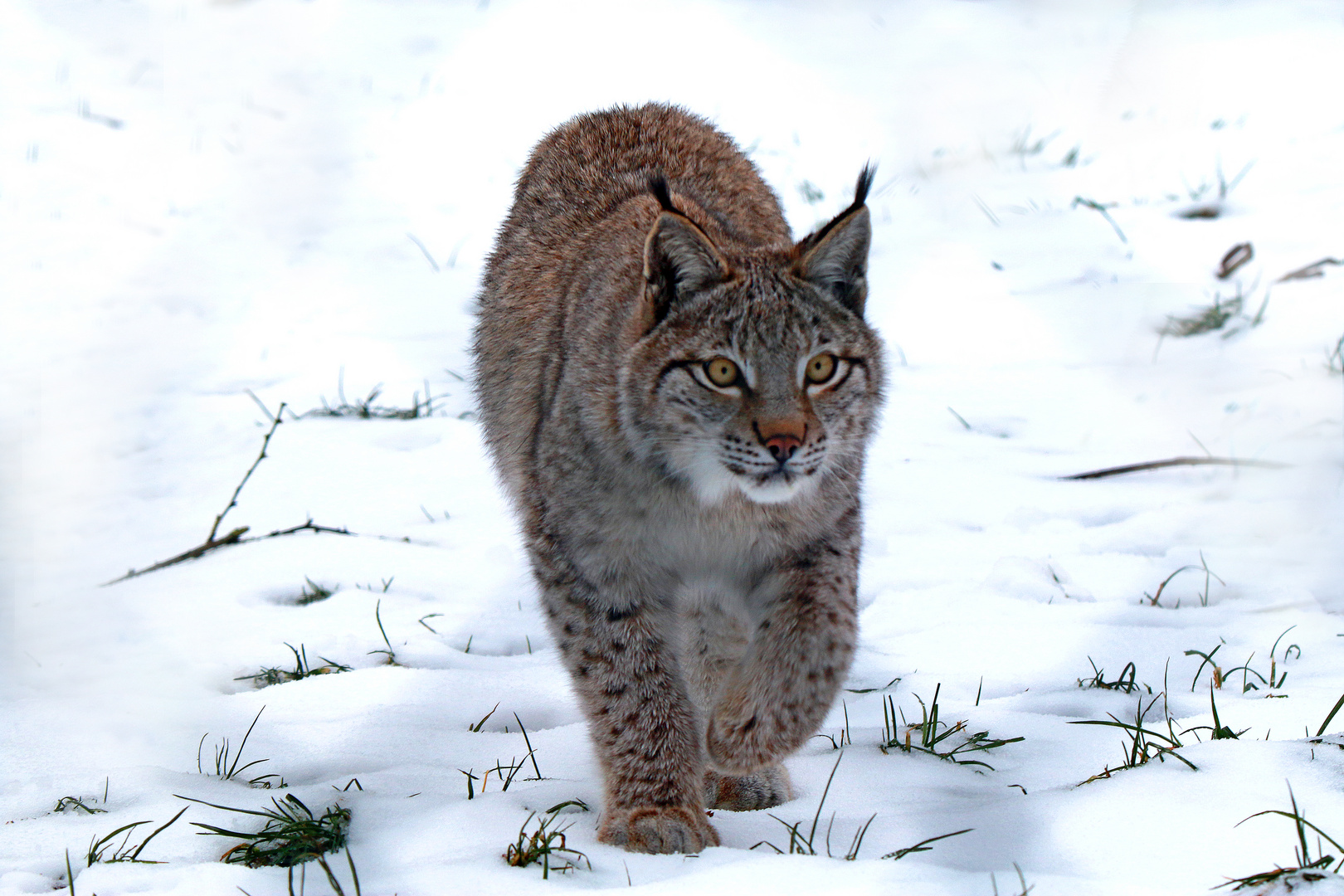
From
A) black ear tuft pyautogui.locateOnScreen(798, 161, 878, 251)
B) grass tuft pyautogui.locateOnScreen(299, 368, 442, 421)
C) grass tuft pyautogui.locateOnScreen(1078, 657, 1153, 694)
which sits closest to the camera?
black ear tuft pyautogui.locateOnScreen(798, 161, 878, 251)

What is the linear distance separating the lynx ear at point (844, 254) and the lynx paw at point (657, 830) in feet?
3.80

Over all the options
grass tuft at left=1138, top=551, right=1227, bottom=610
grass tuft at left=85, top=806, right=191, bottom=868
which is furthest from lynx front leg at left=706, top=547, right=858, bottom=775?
grass tuft at left=1138, top=551, right=1227, bottom=610

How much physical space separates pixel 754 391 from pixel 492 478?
201cm

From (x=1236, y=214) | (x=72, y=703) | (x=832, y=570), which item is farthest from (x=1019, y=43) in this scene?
(x=72, y=703)

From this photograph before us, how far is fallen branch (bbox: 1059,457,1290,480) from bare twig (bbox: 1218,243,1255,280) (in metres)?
1.61

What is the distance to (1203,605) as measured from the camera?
3193 mm

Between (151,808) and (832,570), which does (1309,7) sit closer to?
(832,570)

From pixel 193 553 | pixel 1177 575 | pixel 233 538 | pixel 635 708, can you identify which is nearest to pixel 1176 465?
pixel 1177 575

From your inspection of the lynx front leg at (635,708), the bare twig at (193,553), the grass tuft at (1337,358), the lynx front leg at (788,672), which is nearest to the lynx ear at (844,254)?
the lynx front leg at (788,672)

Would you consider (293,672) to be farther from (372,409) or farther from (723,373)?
(372,409)

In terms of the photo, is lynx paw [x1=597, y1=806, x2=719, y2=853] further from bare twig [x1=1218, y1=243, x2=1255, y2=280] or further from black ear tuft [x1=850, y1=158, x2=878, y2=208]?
bare twig [x1=1218, y1=243, x2=1255, y2=280]

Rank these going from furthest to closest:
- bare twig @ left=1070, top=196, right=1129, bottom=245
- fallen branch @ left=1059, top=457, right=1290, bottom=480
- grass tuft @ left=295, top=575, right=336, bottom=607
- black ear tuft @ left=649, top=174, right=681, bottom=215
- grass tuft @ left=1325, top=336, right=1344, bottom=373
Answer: bare twig @ left=1070, top=196, right=1129, bottom=245 → grass tuft @ left=1325, top=336, right=1344, bottom=373 → fallen branch @ left=1059, top=457, right=1290, bottom=480 → grass tuft @ left=295, top=575, right=336, bottom=607 → black ear tuft @ left=649, top=174, right=681, bottom=215

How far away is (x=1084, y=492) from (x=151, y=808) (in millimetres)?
2961

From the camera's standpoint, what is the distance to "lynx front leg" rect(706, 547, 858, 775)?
230 cm
